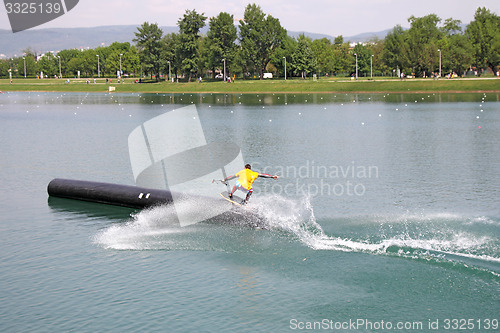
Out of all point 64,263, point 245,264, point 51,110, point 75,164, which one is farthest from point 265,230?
point 51,110

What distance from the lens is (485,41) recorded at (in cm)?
18450

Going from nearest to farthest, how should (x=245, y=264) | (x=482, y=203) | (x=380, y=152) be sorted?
1. (x=245, y=264)
2. (x=482, y=203)
3. (x=380, y=152)

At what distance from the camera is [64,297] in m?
21.7

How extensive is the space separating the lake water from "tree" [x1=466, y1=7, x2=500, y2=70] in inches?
5690

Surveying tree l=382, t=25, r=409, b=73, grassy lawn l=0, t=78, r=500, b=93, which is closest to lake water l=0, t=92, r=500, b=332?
grassy lawn l=0, t=78, r=500, b=93

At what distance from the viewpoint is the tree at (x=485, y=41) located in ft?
592

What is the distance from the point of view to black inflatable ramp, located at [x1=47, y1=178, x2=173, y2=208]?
33375 mm

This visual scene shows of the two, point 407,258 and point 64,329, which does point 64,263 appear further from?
point 407,258

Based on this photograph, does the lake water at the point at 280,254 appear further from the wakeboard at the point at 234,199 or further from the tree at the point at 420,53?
the tree at the point at 420,53

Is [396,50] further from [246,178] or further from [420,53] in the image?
[246,178]

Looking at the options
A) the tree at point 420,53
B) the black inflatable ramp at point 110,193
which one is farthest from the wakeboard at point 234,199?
the tree at point 420,53

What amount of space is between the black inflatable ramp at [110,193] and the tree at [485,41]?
16913 centimetres

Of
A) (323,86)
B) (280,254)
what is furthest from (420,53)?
(280,254)

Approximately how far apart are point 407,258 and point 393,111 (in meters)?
77.2
